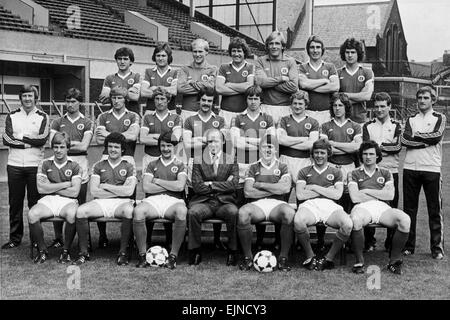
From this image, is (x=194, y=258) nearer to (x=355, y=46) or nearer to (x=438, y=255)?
(x=438, y=255)

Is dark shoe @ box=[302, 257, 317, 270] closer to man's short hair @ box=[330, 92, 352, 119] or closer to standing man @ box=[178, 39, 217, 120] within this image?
man's short hair @ box=[330, 92, 352, 119]

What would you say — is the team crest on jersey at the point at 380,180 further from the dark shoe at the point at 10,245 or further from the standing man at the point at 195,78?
the dark shoe at the point at 10,245

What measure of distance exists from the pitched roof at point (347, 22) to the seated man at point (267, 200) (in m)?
32.0

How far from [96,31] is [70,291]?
15.3 metres

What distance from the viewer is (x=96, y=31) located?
62.4ft

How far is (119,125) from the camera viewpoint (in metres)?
6.67

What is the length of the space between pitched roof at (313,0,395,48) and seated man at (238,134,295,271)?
105 ft


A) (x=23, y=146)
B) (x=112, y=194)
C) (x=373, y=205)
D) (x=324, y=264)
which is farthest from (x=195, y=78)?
(x=324, y=264)

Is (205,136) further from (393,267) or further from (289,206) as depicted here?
(393,267)

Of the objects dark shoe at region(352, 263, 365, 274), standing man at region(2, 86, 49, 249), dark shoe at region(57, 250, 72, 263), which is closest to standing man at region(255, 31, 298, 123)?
dark shoe at region(352, 263, 365, 274)

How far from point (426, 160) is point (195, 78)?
282 centimetres

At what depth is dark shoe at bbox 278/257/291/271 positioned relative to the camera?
5785 mm

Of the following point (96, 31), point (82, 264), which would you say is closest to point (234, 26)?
point (96, 31)

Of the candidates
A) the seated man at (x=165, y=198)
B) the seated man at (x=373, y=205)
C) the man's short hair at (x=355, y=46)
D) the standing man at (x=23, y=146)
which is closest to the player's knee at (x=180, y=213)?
the seated man at (x=165, y=198)
